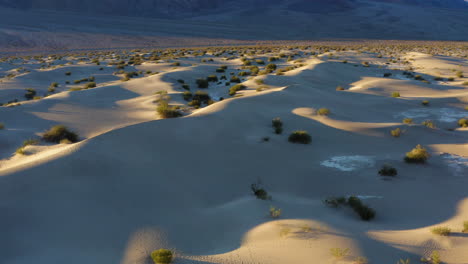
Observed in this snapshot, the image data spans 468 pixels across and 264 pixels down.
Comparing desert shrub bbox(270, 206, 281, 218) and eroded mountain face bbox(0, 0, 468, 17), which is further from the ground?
eroded mountain face bbox(0, 0, 468, 17)

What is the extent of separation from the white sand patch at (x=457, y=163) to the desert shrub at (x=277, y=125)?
439 centimetres

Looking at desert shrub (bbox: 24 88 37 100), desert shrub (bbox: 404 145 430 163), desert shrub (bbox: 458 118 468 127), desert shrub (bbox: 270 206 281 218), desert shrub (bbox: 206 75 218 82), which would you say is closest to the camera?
desert shrub (bbox: 270 206 281 218)

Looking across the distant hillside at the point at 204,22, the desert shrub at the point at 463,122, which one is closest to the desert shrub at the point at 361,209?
the desert shrub at the point at 463,122

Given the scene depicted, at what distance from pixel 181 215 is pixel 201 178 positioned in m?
1.50

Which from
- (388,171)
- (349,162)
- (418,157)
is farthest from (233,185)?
(418,157)

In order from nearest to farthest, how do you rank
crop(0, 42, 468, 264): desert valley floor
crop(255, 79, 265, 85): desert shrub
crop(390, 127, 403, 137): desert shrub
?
crop(0, 42, 468, 264): desert valley floor, crop(390, 127, 403, 137): desert shrub, crop(255, 79, 265, 85): desert shrub

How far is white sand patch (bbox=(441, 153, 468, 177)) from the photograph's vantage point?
7359mm

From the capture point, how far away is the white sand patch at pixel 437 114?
41.0 ft

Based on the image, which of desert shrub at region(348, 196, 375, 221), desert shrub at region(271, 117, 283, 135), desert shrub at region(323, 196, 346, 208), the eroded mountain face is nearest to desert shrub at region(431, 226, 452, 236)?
desert shrub at region(348, 196, 375, 221)

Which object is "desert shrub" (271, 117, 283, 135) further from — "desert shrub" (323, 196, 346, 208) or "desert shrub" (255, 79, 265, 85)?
"desert shrub" (255, 79, 265, 85)

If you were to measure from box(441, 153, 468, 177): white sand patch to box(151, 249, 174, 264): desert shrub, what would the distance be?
262 inches

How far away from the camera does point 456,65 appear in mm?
29547

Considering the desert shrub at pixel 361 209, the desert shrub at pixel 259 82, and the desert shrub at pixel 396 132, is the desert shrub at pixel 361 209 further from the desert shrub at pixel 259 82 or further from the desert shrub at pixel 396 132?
the desert shrub at pixel 259 82

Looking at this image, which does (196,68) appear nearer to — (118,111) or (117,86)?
(117,86)
